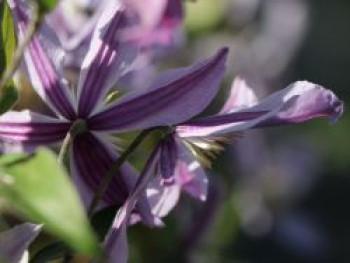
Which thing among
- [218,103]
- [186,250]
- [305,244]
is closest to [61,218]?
[186,250]

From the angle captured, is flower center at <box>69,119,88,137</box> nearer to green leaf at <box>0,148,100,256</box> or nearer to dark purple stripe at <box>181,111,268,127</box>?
dark purple stripe at <box>181,111,268,127</box>

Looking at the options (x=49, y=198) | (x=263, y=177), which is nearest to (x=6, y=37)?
(x=49, y=198)

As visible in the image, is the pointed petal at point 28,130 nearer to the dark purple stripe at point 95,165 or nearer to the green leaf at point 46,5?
the dark purple stripe at point 95,165

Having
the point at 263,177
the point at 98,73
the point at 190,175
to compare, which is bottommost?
the point at 263,177

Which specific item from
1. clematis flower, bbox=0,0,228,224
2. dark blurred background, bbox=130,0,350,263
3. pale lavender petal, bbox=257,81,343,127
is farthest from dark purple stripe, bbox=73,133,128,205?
dark blurred background, bbox=130,0,350,263

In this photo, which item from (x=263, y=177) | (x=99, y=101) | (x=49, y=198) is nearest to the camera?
(x=49, y=198)

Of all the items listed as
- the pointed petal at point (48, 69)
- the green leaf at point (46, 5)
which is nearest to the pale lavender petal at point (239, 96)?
the pointed petal at point (48, 69)

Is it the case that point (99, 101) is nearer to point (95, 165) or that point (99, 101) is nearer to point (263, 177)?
point (95, 165)

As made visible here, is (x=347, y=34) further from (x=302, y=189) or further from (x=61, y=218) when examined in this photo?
(x=61, y=218)
